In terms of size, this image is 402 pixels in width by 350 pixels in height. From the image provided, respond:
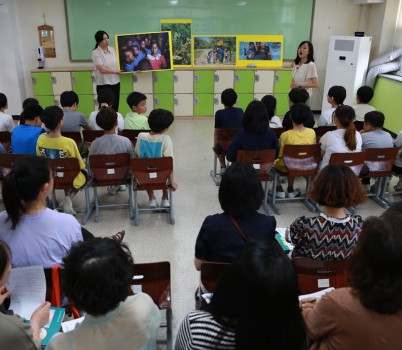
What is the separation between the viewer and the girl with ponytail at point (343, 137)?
377 centimetres

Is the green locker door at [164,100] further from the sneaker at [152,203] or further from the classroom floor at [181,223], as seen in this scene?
the sneaker at [152,203]

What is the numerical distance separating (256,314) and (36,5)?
24.8 feet

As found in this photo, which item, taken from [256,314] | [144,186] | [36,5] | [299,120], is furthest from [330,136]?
[36,5]

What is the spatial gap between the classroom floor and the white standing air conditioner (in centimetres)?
321

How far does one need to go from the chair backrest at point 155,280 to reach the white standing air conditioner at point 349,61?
244 inches

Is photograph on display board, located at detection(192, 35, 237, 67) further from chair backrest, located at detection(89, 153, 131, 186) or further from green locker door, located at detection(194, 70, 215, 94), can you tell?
chair backrest, located at detection(89, 153, 131, 186)

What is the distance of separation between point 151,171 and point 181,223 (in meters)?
0.64

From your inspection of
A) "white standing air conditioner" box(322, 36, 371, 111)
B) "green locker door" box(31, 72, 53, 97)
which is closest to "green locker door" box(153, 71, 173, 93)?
"green locker door" box(31, 72, 53, 97)

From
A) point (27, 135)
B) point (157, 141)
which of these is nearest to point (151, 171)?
point (157, 141)

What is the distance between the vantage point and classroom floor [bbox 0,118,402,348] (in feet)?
9.92

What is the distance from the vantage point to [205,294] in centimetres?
191

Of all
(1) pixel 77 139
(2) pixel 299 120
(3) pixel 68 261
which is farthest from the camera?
(1) pixel 77 139

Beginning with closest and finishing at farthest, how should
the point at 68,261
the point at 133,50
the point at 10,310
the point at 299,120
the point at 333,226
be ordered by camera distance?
1. the point at 68,261
2. the point at 10,310
3. the point at 333,226
4. the point at 299,120
5. the point at 133,50

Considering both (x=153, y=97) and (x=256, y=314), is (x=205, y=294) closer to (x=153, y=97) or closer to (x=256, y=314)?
(x=256, y=314)
